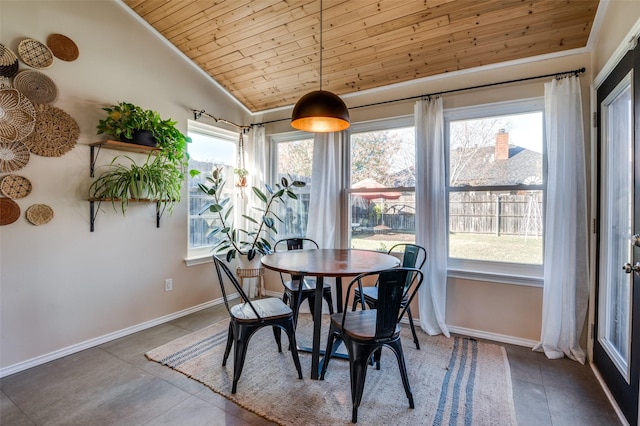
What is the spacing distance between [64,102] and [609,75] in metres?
3.96

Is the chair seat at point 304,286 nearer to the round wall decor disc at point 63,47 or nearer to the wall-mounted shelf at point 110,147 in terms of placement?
the wall-mounted shelf at point 110,147

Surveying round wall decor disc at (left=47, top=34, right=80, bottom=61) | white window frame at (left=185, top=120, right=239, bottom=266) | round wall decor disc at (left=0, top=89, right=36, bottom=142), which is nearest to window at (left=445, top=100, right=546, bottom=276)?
white window frame at (left=185, top=120, right=239, bottom=266)

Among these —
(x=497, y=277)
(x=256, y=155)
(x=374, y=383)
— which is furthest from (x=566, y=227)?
(x=256, y=155)

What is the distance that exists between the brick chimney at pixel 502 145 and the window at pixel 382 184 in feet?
2.50

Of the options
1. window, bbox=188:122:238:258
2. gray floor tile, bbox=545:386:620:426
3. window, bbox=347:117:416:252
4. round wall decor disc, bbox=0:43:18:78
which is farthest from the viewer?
window, bbox=188:122:238:258

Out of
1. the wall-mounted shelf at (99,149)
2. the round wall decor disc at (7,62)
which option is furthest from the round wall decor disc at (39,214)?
the round wall decor disc at (7,62)

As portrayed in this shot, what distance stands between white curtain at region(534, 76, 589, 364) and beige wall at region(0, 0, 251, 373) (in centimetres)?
345

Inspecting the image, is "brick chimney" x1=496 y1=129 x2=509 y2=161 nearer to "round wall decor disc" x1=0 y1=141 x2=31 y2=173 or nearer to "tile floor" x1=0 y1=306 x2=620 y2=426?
"tile floor" x1=0 y1=306 x2=620 y2=426

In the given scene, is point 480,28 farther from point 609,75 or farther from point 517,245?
point 517,245

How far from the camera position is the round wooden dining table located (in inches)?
79.6

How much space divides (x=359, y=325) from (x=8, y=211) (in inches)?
98.8

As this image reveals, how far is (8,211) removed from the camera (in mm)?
2197

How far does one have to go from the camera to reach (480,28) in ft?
8.21

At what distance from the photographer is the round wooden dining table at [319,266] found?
202cm
